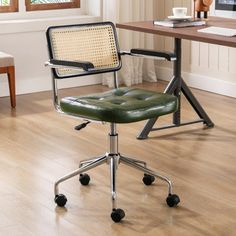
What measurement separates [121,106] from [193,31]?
1144 millimetres

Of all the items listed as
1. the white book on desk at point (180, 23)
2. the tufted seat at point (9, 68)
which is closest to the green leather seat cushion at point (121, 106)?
the white book on desk at point (180, 23)

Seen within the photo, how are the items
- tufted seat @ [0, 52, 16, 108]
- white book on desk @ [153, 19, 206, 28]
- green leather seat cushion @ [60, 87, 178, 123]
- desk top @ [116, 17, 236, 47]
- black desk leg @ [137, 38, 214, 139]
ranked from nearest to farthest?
green leather seat cushion @ [60, 87, 178, 123], desk top @ [116, 17, 236, 47], white book on desk @ [153, 19, 206, 28], black desk leg @ [137, 38, 214, 139], tufted seat @ [0, 52, 16, 108]

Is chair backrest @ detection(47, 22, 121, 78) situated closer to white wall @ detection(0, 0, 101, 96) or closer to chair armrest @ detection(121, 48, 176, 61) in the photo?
chair armrest @ detection(121, 48, 176, 61)

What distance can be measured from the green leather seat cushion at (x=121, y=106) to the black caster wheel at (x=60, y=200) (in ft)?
1.34

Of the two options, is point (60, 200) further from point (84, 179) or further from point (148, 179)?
point (148, 179)

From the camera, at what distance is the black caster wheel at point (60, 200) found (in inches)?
124

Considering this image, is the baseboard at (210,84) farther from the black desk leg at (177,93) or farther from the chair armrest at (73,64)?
the chair armrest at (73,64)

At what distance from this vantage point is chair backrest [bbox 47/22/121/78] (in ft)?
11.1

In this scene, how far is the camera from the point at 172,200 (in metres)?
3.15

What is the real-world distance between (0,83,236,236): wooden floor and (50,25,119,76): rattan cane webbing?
63 cm

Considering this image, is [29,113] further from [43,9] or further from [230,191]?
[230,191]

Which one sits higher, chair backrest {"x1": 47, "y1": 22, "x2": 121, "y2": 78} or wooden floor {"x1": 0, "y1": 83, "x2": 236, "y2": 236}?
chair backrest {"x1": 47, "y1": 22, "x2": 121, "y2": 78}

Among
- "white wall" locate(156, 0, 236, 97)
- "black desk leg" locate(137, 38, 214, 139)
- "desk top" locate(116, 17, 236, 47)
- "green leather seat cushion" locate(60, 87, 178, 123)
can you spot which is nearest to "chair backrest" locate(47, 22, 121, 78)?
"green leather seat cushion" locate(60, 87, 178, 123)

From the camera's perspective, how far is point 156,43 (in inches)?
247
